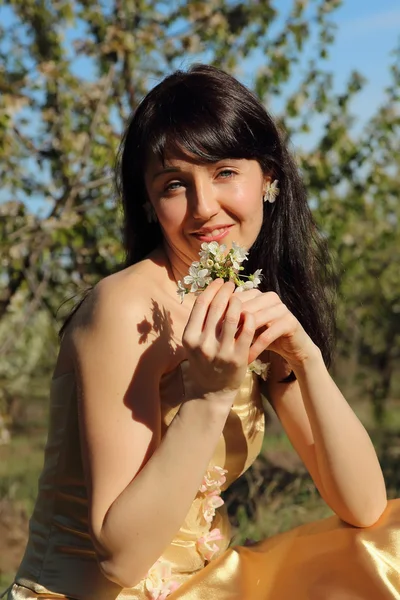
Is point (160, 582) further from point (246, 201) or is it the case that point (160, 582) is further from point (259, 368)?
point (246, 201)

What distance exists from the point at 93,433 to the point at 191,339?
1.08 ft

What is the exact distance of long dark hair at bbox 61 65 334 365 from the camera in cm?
190

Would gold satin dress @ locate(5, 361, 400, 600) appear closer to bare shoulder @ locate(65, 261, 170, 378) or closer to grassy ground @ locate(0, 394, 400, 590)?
bare shoulder @ locate(65, 261, 170, 378)

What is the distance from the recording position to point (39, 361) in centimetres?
1020

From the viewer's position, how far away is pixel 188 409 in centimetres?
164

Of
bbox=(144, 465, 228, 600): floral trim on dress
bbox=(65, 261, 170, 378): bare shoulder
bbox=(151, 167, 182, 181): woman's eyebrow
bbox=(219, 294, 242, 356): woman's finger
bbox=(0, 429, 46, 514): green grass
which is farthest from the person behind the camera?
bbox=(0, 429, 46, 514): green grass

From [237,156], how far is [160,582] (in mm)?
959

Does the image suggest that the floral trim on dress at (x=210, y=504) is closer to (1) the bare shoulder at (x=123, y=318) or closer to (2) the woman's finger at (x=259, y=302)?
(1) the bare shoulder at (x=123, y=318)

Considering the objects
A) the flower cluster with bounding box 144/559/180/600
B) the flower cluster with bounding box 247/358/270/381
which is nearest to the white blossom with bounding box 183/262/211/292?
the flower cluster with bounding box 247/358/270/381

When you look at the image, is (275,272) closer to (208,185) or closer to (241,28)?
(208,185)

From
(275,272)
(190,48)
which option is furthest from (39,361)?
(275,272)

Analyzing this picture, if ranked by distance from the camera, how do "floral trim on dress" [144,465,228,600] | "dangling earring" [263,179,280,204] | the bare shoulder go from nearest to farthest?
the bare shoulder < "floral trim on dress" [144,465,228,600] < "dangling earring" [263,179,280,204]

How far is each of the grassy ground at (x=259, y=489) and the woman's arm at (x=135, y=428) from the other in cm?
231

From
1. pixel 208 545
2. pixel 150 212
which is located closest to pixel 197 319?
pixel 150 212
